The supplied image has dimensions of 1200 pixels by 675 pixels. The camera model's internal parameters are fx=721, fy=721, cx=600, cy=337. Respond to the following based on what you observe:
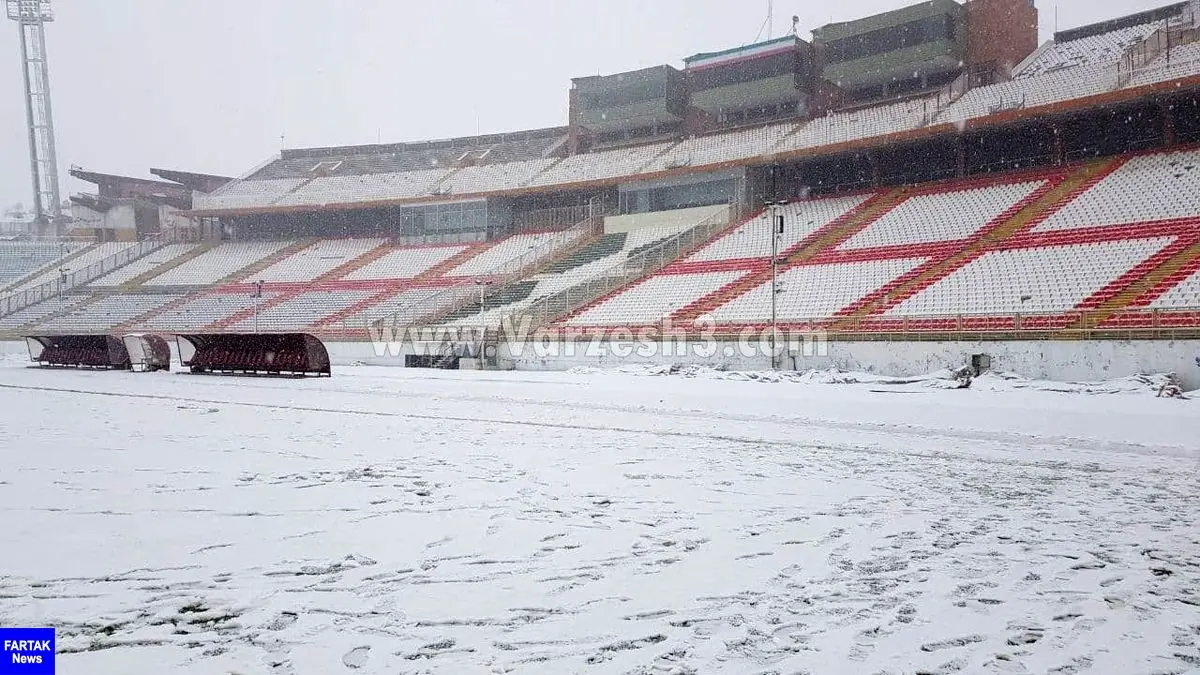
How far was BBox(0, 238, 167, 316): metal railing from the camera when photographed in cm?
4012

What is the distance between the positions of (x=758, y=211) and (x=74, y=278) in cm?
3980

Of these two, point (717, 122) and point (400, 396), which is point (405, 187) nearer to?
point (717, 122)

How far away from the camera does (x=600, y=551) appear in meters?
4.14

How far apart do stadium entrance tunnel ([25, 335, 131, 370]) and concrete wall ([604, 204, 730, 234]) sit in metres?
21.7

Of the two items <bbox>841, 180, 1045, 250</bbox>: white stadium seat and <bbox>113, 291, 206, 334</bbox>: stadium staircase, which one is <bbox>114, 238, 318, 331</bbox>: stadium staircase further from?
<bbox>841, 180, 1045, 250</bbox>: white stadium seat

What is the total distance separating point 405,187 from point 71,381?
25.7 meters

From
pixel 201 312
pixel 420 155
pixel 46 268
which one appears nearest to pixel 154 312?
pixel 201 312

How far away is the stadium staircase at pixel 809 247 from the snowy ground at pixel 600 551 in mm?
15698

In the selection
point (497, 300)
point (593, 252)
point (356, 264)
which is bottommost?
point (497, 300)

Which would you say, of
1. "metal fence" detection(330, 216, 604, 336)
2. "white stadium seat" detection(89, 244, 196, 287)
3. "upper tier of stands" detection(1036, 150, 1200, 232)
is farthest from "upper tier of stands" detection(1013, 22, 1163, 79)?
"white stadium seat" detection(89, 244, 196, 287)

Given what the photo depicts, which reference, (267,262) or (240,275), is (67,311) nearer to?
(240,275)

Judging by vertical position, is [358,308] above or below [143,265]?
below

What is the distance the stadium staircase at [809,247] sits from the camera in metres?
24.9

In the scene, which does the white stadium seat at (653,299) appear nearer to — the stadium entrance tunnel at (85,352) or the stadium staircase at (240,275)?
the stadium entrance tunnel at (85,352)
